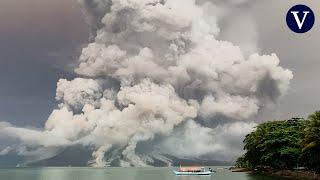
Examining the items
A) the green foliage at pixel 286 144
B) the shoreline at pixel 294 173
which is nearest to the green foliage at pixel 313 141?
the green foliage at pixel 286 144

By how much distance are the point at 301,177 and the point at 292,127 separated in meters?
34.6

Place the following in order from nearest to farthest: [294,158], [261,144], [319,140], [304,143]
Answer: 1. [319,140]
2. [304,143]
3. [294,158]
4. [261,144]

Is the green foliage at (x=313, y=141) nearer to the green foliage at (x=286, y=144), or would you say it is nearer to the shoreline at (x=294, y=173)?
the green foliage at (x=286, y=144)

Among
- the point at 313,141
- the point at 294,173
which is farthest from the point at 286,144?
the point at 313,141

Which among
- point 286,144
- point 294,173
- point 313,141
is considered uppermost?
point 286,144

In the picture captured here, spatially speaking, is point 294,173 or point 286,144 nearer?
point 294,173

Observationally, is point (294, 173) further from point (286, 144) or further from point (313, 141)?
point (313, 141)

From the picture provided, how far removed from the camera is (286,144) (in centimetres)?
14500

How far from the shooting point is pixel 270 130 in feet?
536

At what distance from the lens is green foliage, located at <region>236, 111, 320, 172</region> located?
3937 inches

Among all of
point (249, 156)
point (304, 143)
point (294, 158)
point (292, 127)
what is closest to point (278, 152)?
point (294, 158)

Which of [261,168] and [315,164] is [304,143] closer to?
[315,164]

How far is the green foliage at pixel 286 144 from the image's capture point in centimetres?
9999

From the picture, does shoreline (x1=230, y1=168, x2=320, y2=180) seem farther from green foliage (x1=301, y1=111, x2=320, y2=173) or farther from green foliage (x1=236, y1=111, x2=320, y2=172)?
green foliage (x1=301, y1=111, x2=320, y2=173)
